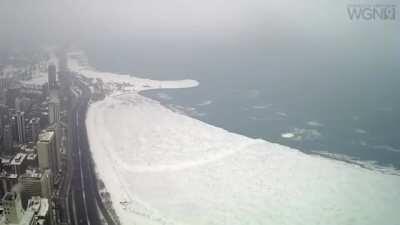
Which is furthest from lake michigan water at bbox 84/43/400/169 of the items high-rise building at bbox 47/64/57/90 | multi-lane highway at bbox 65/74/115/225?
multi-lane highway at bbox 65/74/115/225

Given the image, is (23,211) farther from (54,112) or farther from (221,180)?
(54,112)

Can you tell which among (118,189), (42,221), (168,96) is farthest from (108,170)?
(168,96)

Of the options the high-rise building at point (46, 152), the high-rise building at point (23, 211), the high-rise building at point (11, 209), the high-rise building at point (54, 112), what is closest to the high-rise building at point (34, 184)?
the high-rise building at point (23, 211)

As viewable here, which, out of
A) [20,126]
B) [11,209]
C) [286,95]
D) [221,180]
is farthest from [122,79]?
A: [11,209]

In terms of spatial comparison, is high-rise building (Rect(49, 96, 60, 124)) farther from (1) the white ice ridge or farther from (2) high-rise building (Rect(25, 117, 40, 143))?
(1) the white ice ridge

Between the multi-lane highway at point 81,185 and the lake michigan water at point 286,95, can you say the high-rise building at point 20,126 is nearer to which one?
the multi-lane highway at point 81,185

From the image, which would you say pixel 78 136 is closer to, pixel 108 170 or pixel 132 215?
pixel 108 170
